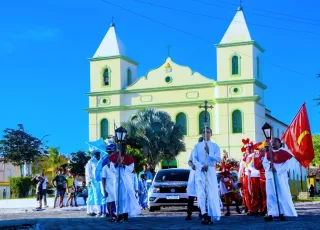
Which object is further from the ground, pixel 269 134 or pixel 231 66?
pixel 231 66

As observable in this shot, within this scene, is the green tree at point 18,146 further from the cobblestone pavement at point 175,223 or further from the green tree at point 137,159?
the cobblestone pavement at point 175,223

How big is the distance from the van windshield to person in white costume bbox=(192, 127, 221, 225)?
7.64 m

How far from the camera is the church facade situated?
64625 millimetres

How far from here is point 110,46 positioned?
72.2 m

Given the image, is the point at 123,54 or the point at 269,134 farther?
the point at 123,54

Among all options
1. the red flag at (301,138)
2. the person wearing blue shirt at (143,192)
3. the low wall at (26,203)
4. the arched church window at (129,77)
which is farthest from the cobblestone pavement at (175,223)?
the arched church window at (129,77)

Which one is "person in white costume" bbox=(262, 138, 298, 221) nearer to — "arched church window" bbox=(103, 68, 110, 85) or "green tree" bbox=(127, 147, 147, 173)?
"green tree" bbox=(127, 147, 147, 173)

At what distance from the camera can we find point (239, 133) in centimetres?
6406

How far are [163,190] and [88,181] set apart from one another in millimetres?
2863

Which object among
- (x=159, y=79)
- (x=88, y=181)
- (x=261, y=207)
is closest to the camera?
(x=261, y=207)

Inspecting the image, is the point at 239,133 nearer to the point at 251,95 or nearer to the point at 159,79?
the point at 251,95

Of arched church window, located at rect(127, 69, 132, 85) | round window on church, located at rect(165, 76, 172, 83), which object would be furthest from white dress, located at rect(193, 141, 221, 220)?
arched church window, located at rect(127, 69, 132, 85)

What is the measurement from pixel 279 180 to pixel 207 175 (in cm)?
151

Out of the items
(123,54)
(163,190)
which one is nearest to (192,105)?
(123,54)
